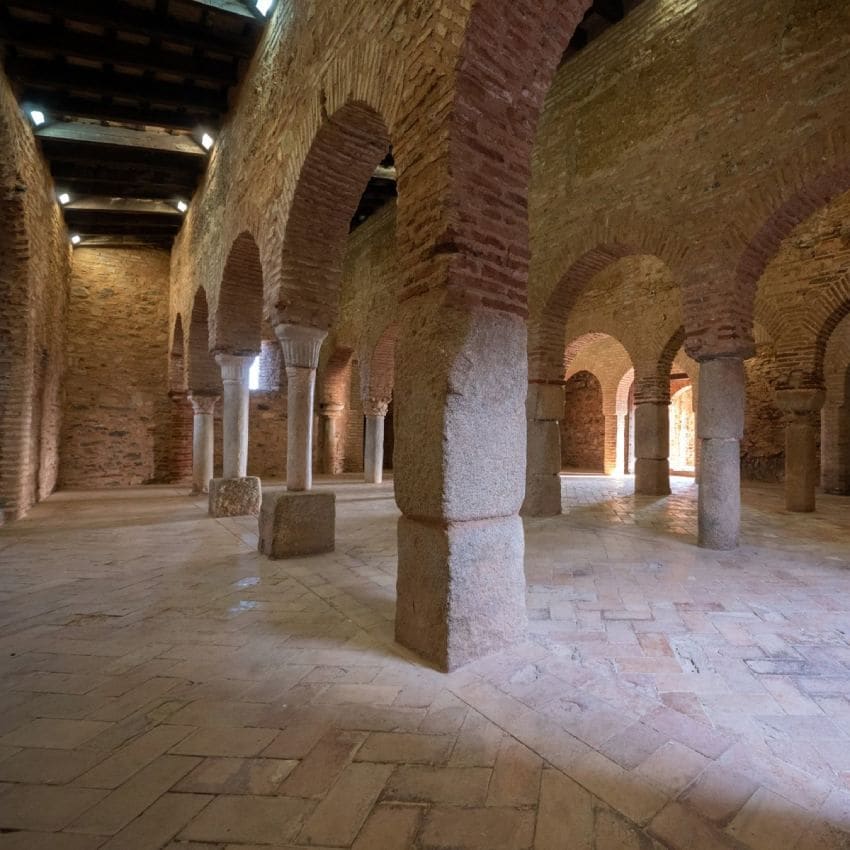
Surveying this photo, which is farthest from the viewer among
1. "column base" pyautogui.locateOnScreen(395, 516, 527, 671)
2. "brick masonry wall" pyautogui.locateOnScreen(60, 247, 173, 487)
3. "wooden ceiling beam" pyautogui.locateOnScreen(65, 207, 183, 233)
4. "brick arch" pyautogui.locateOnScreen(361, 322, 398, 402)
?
"brick arch" pyautogui.locateOnScreen(361, 322, 398, 402)

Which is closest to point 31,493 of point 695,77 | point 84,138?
point 84,138

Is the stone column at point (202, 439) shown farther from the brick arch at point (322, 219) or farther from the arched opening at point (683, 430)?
the arched opening at point (683, 430)

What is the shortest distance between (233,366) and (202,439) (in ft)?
10.9

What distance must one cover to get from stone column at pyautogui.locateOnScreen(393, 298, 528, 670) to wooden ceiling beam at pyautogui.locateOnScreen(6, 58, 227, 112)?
7507 mm

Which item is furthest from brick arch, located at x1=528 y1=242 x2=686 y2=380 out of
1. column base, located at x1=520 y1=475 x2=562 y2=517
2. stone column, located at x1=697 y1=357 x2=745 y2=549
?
stone column, located at x1=697 y1=357 x2=745 y2=549

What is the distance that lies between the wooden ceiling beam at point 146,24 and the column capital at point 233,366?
4135 millimetres

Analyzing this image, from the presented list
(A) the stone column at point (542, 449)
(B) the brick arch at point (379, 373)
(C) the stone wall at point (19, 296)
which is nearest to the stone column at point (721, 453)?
(A) the stone column at point (542, 449)

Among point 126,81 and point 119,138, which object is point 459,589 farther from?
point 119,138

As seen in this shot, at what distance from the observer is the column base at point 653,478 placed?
1059cm

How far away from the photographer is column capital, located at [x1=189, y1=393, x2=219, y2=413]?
1013cm

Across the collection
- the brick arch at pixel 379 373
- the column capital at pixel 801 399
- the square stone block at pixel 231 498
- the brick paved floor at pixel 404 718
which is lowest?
the brick paved floor at pixel 404 718

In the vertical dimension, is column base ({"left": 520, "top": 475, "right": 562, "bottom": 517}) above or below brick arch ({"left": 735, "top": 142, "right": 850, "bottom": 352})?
below

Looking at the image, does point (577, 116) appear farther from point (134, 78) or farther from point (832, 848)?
point (832, 848)

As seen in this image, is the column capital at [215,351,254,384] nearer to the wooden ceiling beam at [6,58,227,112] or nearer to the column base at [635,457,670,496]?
the wooden ceiling beam at [6,58,227,112]
